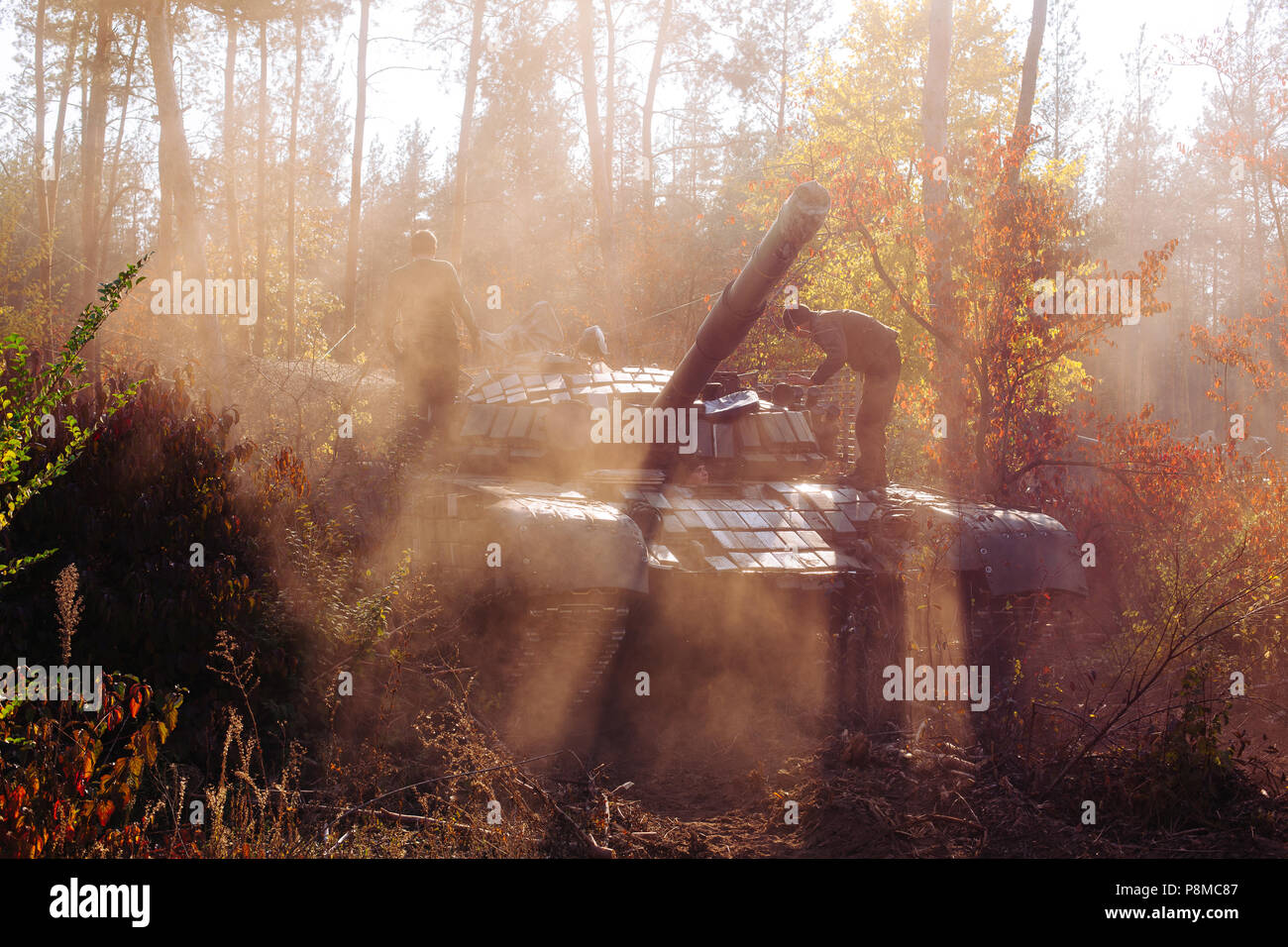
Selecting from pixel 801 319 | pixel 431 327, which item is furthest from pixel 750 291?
pixel 431 327

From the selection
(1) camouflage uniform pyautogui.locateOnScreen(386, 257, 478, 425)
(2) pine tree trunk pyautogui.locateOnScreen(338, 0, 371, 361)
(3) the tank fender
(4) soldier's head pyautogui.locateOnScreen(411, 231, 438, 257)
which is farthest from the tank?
(2) pine tree trunk pyautogui.locateOnScreen(338, 0, 371, 361)

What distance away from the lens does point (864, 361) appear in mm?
8648

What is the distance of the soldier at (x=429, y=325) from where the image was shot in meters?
9.00

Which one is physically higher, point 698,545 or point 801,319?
point 801,319

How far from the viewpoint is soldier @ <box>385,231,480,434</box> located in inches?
354

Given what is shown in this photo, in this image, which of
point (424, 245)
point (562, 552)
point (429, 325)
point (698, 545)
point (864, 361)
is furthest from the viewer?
point (424, 245)

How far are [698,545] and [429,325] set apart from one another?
3.91 m

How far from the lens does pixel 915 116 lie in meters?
23.3

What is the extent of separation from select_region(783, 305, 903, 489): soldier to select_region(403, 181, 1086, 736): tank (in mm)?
396

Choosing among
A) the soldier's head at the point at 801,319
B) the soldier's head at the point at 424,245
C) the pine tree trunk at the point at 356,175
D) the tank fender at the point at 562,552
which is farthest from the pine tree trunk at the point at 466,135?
the tank fender at the point at 562,552

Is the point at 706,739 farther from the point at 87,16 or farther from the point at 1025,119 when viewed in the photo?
the point at 87,16

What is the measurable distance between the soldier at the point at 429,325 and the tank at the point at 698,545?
583mm

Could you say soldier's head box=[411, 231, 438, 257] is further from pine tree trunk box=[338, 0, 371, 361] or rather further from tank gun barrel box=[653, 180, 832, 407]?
pine tree trunk box=[338, 0, 371, 361]

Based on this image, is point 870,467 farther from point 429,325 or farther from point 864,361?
point 429,325
